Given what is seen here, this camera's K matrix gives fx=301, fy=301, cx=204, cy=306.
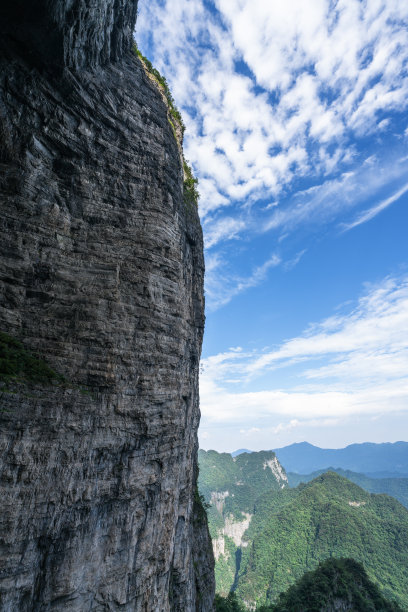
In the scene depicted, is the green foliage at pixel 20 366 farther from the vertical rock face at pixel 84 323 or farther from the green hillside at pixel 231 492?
the green hillside at pixel 231 492

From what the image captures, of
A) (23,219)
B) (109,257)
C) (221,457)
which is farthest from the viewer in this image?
(221,457)

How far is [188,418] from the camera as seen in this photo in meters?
13.4

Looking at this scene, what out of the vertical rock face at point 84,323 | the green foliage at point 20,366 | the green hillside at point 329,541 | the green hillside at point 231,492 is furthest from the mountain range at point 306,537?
the green foliage at point 20,366

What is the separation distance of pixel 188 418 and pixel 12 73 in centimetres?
1359

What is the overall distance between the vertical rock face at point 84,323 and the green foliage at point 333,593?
24.3m

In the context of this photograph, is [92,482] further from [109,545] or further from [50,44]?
[50,44]

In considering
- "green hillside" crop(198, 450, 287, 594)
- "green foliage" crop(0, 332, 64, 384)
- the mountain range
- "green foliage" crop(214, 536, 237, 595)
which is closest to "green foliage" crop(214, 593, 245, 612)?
"green foliage" crop(0, 332, 64, 384)

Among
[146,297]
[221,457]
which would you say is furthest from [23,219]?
[221,457]

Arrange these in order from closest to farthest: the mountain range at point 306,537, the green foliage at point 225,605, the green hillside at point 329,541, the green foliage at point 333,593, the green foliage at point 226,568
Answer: the green foliage at point 225,605 < the green foliage at point 333,593 < the green hillside at point 329,541 < the mountain range at point 306,537 < the green foliage at point 226,568

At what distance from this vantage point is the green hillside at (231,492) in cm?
8262

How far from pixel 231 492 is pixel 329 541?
204 ft

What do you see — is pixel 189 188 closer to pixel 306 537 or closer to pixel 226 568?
pixel 306 537

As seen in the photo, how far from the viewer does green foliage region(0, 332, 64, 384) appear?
720cm

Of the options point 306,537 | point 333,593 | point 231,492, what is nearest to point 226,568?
point 231,492
